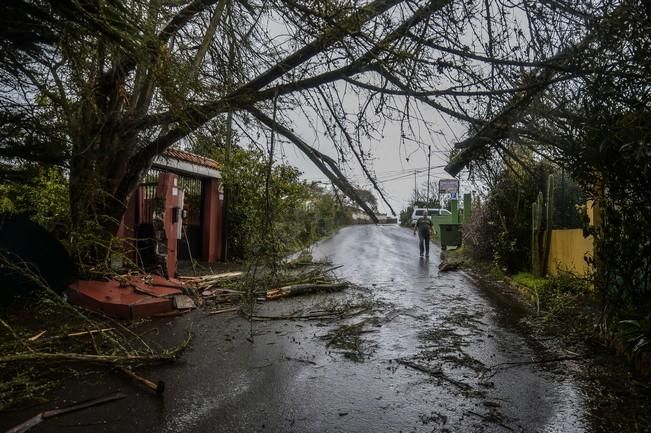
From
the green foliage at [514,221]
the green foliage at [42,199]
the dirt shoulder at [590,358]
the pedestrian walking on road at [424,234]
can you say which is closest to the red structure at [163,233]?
the green foliage at [42,199]

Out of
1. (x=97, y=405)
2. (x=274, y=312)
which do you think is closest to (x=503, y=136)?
(x=274, y=312)

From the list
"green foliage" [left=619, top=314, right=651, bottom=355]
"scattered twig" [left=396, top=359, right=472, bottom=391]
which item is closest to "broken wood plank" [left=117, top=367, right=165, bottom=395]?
"scattered twig" [left=396, top=359, right=472, bottom=391]

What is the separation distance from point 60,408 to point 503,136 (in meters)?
5.75

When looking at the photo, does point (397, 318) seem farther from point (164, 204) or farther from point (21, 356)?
point (164, 204)

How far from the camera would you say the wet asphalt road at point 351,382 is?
360 centimetres

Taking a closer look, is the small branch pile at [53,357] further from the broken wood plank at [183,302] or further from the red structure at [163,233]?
the broken wood plank at [183,302]

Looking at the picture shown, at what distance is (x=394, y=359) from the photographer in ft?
17.3

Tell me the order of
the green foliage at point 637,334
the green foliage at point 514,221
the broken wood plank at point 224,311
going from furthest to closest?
the green foliage at point 514,221, the broken wood plank at point 224,311, the green foliage at point 637,334

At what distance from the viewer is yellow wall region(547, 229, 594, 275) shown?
9430 millimetres

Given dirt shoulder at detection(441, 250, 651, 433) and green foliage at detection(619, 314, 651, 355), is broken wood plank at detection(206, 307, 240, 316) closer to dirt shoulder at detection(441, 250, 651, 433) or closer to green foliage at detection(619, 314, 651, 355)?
dirt shoulder at detection(441, 250, 651, 433)

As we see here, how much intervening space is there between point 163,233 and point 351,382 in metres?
6.87

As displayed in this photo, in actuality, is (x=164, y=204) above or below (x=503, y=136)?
below

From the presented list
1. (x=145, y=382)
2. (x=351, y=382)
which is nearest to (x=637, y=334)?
(x=351, y=382)

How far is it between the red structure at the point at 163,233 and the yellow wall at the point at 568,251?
7.71m
